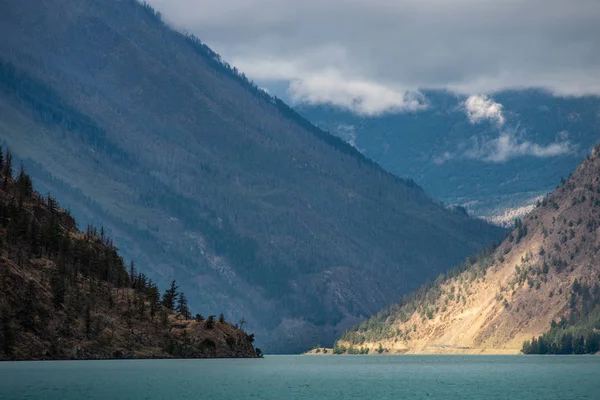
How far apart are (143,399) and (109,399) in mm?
5901

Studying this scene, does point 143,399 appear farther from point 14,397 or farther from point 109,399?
point 14,397

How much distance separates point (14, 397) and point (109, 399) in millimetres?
15641

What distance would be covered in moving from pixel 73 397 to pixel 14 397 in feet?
34.7

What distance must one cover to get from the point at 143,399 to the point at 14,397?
70.6 ft

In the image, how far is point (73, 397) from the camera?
199375 millimetres

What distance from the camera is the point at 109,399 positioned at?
19762 cm

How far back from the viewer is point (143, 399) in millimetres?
199875

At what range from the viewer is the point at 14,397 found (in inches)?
7608

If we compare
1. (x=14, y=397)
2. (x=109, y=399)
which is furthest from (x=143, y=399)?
(x=14, y=397)
